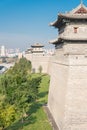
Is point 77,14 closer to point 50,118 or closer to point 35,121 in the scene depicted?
point 50,118

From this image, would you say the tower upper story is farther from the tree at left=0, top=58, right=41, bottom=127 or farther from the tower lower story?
the tree at left=0, top=58, right=41, bottom=127

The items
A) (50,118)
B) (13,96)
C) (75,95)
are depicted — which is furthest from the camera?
(50,118)

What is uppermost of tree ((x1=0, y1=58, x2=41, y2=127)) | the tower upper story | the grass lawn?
the tower upper story

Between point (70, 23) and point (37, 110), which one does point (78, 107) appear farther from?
point (37, 110)

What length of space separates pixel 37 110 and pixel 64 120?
7.26 m

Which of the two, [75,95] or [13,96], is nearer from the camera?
[75,95]

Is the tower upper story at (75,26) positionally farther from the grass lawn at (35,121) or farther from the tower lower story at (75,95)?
the grass lawn at (35,121)

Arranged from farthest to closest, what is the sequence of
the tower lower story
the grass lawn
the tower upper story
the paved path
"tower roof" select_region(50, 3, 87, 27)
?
1. the grass lawn
2. the paved path
3. the tower upper story
4. "tower roof" select_region(50, 3, 87, 27)
5. the tower lower story

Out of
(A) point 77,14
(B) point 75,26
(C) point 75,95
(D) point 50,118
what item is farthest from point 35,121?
(A) point 77,14

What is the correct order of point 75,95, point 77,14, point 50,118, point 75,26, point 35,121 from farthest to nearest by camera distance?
point 50,118 < point 35,121 < point 75,26 < point 77,14 < point 75,95

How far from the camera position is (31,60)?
185 ft

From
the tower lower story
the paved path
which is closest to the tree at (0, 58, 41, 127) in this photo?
the paved path

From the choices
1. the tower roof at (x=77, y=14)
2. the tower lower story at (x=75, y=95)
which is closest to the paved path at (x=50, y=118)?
the tower lower story at (x=75, y=95)

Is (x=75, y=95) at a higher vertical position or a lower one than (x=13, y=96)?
higher
